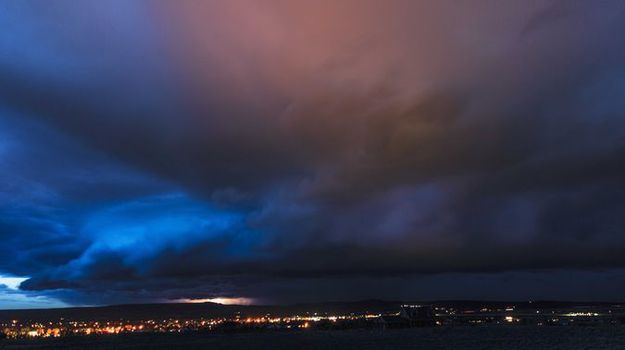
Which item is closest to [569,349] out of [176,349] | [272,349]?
[272,349]

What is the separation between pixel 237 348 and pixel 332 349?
3299 centimetres

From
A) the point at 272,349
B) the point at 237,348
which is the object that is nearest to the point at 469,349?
the point at 272,349

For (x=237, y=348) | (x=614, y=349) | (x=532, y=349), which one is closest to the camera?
(x=614, y=349)

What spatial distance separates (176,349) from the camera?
196 metres

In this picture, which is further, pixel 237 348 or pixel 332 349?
pixel 237 348

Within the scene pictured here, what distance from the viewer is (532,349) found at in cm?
14962

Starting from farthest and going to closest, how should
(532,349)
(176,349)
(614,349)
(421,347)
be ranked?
(176,349) → (421,347) → (532,349) → (614,349)

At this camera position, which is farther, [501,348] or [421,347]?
[421,347]

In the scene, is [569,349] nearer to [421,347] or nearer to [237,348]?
[421,347]

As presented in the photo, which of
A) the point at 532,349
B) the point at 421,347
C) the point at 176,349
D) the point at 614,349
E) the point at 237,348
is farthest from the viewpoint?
the point at 176,349

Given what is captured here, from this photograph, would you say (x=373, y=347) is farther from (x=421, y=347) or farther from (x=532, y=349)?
(x=532, y=349)

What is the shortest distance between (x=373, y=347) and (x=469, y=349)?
A: 102ft

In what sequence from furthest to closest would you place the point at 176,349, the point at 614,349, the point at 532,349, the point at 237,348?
the point at 176,349 → the point at 237,348 → the point at 532,349 → the point at 614,349

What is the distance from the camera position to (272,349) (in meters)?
176
